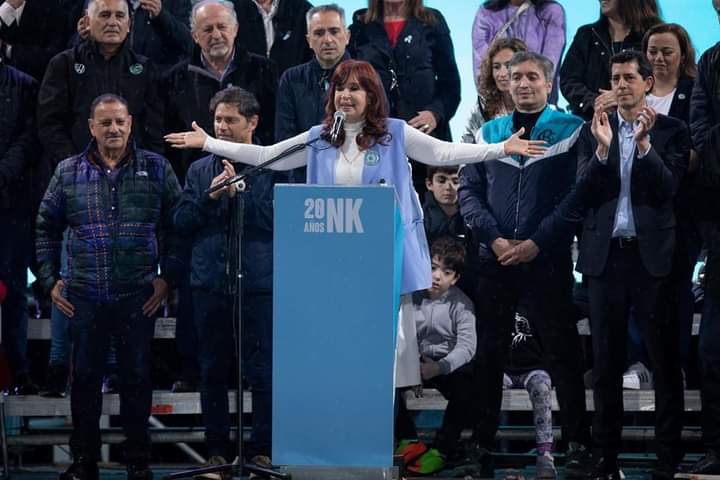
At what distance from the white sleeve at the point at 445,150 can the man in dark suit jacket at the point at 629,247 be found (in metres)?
0.59

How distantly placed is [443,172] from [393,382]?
2.15 m

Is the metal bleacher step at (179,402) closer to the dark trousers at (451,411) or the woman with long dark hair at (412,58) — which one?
the dark trousers at (451,411)

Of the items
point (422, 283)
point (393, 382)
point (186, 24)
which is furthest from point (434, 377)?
point (186, 24)

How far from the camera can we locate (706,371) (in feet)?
18.0

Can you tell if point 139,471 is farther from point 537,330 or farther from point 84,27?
point 84,27

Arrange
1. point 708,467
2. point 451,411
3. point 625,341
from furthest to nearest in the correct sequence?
point 451,411
point 625,341
point 708,467

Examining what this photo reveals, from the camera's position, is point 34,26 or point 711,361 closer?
point 711,361

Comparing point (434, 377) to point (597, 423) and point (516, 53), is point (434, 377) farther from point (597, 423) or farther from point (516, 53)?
point (516, 53)

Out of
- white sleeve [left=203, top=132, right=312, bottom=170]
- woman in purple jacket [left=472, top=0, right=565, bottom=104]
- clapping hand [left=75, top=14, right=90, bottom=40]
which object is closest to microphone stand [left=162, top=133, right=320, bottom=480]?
white sleeve [left=203, top=132, right=312, bottom=170]

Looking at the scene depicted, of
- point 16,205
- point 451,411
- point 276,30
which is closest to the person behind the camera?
point 451,411

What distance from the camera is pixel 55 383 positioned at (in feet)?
20.2

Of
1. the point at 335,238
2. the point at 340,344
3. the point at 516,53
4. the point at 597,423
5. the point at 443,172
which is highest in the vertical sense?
the point at 516,53

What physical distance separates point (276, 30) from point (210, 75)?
699mm

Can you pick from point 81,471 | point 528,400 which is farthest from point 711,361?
point 81,471
